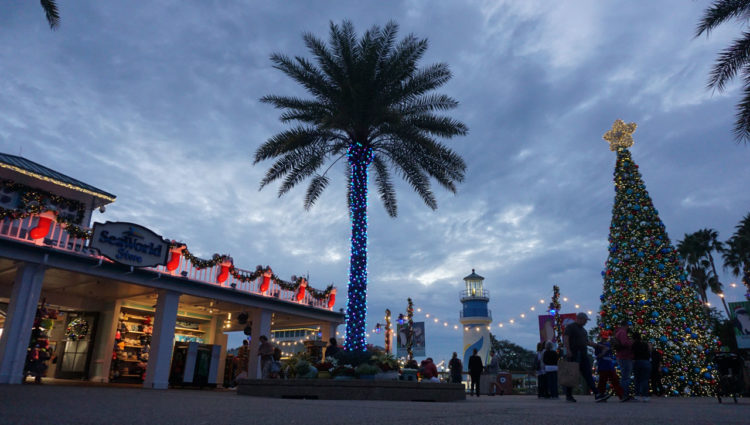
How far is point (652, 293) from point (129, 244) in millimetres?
18550

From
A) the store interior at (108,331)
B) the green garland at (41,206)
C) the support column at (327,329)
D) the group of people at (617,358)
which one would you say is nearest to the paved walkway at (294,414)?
the group of people at (617,358)

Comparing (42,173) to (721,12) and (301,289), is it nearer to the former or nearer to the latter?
(301,289)

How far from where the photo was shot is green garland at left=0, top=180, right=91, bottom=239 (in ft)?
45.4

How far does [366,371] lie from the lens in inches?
471

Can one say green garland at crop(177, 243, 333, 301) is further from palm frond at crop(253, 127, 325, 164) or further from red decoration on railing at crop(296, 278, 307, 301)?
palm frond at crop(253, 127, 325, 164)

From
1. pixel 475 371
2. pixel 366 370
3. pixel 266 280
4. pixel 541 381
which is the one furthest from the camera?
pixel 266 280

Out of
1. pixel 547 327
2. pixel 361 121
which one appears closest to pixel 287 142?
pixel 361 121

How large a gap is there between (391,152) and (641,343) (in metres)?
10.7

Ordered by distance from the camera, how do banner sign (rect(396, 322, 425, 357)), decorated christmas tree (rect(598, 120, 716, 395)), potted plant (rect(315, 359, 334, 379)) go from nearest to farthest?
1. potted plant (rect(315, 359, 334, 379))
2. decorated christmas tree (rect(598, 120, 716, 395))
3. banner sign (rect(396, 322, 425, 357))

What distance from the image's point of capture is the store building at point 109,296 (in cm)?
1430

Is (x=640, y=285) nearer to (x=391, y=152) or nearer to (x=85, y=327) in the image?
(x=391, y=152)

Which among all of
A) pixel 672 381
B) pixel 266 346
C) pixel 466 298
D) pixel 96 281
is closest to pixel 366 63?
pixel 266 346

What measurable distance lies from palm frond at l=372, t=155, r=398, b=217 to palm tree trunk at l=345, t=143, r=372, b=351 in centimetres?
166

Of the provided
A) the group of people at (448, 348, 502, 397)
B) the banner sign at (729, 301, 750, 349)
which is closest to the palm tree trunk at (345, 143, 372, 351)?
the group of people at (448, 348, 502, 397)
